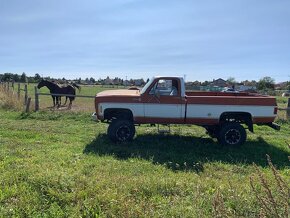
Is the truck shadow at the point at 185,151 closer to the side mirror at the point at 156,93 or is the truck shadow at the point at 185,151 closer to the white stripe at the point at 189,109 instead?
the white stripe at the point at 189,109

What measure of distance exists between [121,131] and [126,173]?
3.04 meters

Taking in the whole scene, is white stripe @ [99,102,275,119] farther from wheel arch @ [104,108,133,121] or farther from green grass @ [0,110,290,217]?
green grass @ [0,110,290,217]

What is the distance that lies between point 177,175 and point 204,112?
3.45 metres

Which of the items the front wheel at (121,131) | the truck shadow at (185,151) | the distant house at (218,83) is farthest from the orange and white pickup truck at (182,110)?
the distant house at (218,83)

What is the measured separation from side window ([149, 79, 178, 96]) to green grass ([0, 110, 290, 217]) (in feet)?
4.75

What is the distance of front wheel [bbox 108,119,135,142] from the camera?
8922 millimetres

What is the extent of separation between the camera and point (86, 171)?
5918 millimetres

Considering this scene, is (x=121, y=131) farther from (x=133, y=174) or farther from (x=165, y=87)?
(x=133, y=174)

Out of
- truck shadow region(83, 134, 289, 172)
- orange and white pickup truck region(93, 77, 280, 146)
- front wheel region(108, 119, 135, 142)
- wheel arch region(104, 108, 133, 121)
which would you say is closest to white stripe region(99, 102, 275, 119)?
orange and white pickup truck region(93, 77, 280, 146)

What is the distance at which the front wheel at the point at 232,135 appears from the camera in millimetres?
9047

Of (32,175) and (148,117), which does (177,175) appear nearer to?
(32,175)

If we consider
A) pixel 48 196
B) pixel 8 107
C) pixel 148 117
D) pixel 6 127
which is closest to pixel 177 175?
pixel 48 196

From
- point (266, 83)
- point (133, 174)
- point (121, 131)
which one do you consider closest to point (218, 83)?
point (266, 83)

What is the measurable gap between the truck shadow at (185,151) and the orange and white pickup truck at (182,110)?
43 centimetres
